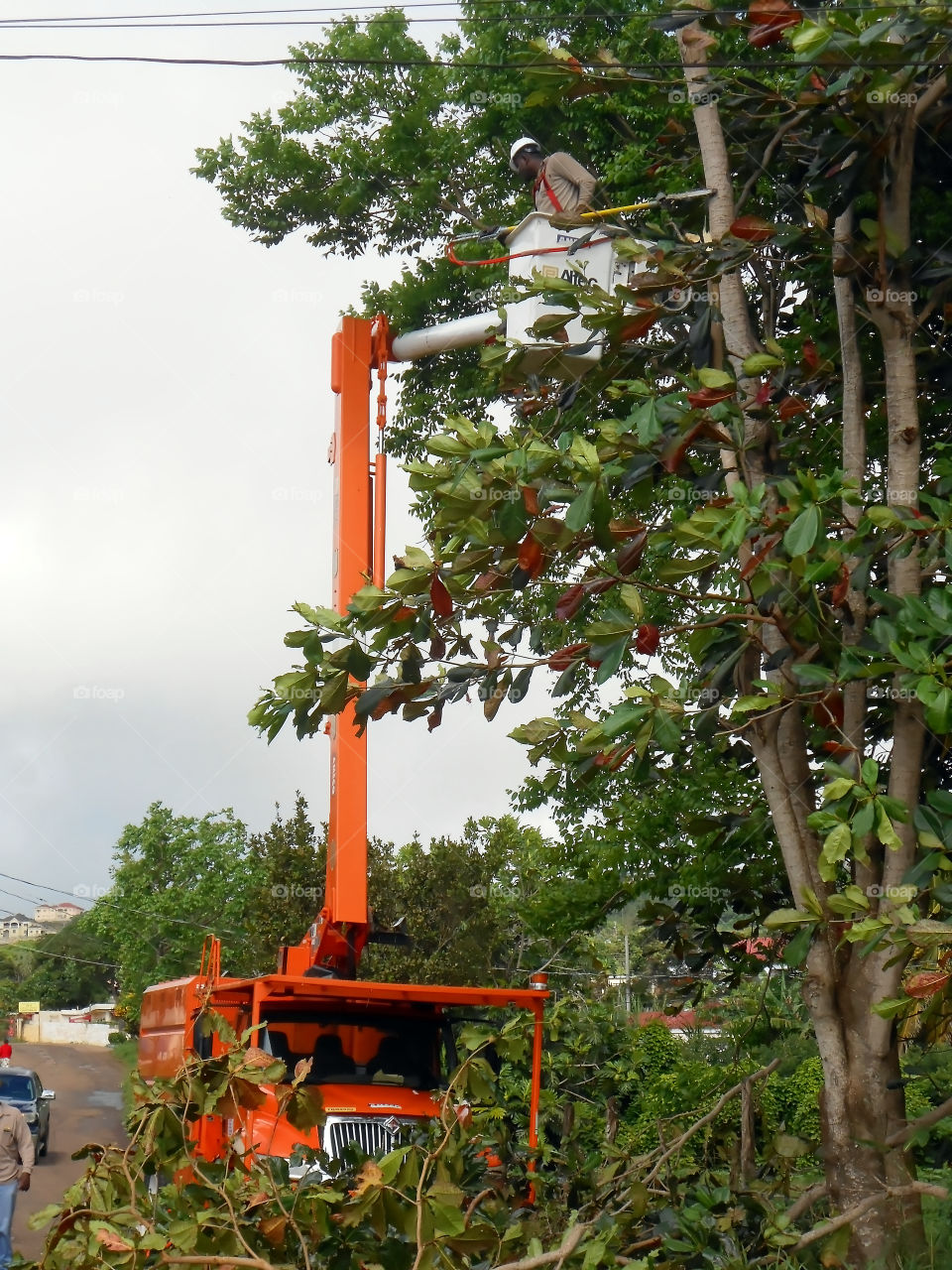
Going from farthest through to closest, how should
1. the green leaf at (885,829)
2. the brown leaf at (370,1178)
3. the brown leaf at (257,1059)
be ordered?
1. the brown leaf at (257,1059)
2. the green leaf at (885,829)
3. the brown leaf at (370,1178)

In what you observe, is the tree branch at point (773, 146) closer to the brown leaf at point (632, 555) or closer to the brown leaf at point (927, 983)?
the brown leaf at point (632, 555)

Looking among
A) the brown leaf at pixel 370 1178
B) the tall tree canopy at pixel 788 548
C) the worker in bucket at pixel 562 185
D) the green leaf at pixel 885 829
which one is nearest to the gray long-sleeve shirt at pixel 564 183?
the worker in bucket at pixel 562 185

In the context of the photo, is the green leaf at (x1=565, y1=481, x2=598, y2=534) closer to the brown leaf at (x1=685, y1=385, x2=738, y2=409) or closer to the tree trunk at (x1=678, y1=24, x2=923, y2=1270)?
the brown leaf at (x1=685, y1=385, x2=738, y2=409)

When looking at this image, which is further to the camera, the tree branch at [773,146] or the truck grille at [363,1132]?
the truck grille at [363,1132]

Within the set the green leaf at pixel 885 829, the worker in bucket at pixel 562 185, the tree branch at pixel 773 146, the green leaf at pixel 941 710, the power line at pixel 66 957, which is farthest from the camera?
the power line at pixel 66 957

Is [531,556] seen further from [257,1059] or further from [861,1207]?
[861,1207]

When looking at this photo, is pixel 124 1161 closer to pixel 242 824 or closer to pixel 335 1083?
pixel 335 1083

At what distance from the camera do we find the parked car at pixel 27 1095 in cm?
1991

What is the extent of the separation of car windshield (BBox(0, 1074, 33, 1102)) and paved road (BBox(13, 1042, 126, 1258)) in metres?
1.11

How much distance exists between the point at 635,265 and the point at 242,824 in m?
47.9

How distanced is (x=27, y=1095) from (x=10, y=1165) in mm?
12429

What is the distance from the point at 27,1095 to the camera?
20.3 meters

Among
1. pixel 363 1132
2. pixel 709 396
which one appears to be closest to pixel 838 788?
pixel 709 396

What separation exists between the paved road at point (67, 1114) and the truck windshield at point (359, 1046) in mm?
1534
